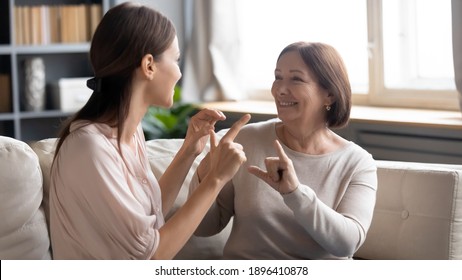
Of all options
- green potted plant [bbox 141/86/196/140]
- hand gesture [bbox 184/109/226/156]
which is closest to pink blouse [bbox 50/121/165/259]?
hand gesture [bbox 184/109/226/156]

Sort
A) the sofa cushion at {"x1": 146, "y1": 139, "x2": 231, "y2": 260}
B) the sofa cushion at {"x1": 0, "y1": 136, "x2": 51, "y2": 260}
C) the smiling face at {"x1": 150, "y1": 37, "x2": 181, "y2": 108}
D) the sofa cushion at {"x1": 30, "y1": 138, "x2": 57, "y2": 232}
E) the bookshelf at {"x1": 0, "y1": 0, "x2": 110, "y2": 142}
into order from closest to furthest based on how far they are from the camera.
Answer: the smiling face at {"x1": 150, "y1": 37, "x2": 181, "y2": 108}, the sofa cushion at {"x1": 0, "y1": 136, "x2": 51, "y2": 260}, the sofa cushion at {"x1": 30, "y1": 138, "x2": 57, "y2": 232}, the sofa cushion at {"x1": 146, "y1": 139, "x2": 231, "y2": 260}, the bookshelf at {"x1": 0, "y1": 0, "x2": 110, "y2": 142}

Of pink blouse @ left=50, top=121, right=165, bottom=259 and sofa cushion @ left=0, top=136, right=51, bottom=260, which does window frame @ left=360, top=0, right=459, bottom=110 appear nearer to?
sofa cushion @ left=0, top=136, right=51, bottom=260

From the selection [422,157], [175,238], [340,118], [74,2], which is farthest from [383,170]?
[74,2]

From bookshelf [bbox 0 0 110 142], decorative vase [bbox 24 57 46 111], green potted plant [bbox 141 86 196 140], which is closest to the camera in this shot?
green potted plant [bbox 141 86 196 140]

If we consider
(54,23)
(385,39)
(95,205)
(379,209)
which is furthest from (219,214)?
(54,23)

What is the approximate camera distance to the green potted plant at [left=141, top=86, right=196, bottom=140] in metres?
4.48

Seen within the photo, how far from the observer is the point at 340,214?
6.64 ft

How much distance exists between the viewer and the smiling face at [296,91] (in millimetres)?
2156

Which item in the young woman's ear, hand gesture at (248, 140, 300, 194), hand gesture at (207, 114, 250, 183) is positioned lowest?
hand gesture at (248, 140, 300, 194)

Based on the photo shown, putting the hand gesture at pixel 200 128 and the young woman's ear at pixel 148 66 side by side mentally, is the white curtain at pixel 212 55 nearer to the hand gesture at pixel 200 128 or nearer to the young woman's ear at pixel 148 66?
the hand gesture at pixel 200 128

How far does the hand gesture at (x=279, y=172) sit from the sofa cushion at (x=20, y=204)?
616 mm

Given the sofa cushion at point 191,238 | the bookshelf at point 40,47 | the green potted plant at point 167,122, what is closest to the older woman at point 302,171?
the sofa cushion at point 191,238

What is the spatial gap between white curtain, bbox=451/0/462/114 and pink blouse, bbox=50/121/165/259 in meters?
2.06

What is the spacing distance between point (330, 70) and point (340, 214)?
1.30 feet
